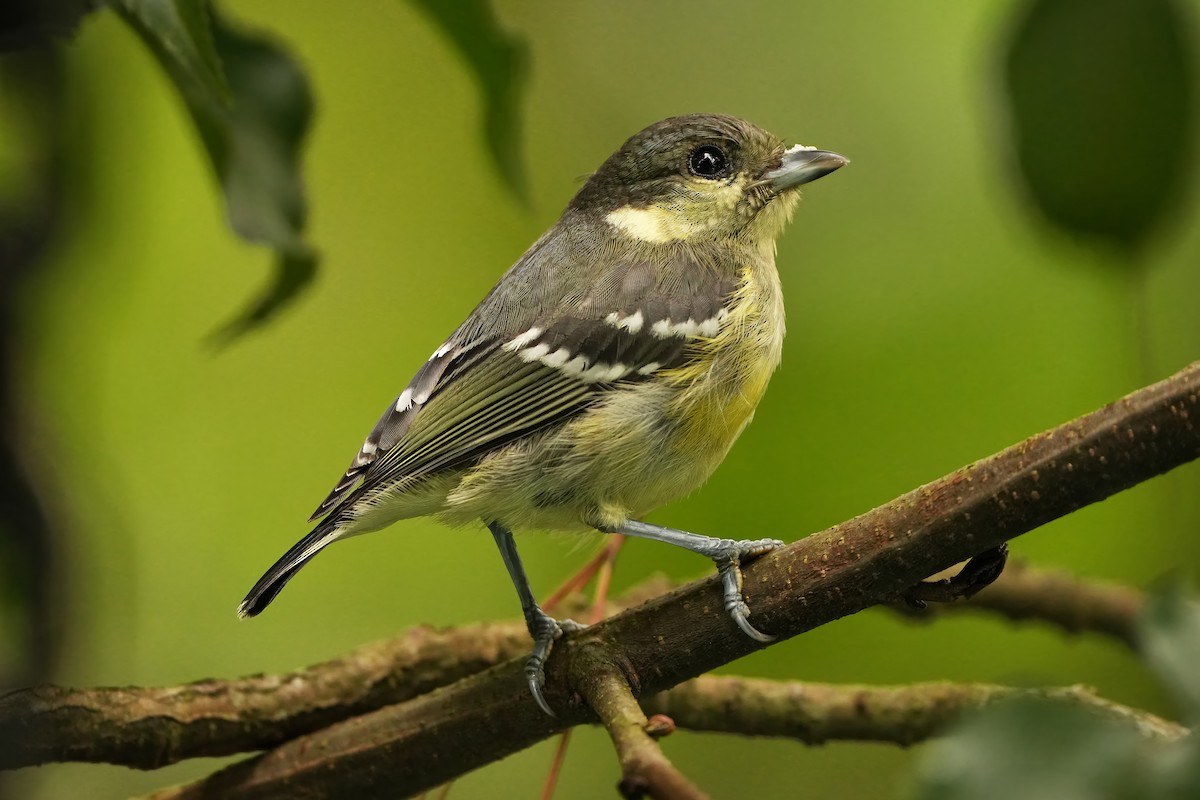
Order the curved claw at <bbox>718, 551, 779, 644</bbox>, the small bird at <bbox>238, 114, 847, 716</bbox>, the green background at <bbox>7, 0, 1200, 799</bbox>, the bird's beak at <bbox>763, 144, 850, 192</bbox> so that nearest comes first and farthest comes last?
the curved claw at <bbox>718, 551, 779, 644</bbox> < the small bird at <bbox>238, 114, 847, 716</bbox> < the bird's beak at <bbox>763, 144, 850, 192</bbox> < the green background at <bbox>7, 0, 1200, 799</bbox>

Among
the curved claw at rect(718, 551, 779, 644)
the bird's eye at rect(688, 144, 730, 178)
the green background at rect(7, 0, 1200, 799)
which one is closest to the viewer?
the curved claw at rect(718, 551, 779, 644)

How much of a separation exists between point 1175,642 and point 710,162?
1.61 metres

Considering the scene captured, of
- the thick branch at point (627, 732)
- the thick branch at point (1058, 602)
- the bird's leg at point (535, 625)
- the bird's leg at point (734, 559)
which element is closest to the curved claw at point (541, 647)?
the bird's leg at point (535, 625)

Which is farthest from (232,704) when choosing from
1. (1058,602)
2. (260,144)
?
(1058,602)

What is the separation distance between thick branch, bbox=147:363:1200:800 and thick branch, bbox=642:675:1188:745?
343mm

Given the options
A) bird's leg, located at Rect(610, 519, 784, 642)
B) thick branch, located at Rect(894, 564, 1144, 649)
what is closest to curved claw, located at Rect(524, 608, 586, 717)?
bird's leg, located at Rect(610, 519, 784, 642)

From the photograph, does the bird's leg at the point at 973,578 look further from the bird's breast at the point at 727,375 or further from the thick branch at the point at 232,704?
the thick branch at the point at 232,704

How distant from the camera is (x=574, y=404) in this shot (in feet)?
6.61

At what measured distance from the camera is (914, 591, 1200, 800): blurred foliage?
2.78ft

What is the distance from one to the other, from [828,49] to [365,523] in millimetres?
1931

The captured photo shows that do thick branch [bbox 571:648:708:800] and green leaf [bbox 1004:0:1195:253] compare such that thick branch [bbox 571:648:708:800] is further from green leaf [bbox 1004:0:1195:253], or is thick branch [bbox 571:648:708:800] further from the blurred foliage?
green leaf [bbox 1004:0:1195:253]

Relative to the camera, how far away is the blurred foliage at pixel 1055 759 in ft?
2.78

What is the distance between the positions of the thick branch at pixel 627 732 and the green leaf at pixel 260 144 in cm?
73

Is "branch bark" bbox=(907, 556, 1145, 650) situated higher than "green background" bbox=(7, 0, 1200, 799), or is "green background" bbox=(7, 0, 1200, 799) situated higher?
"green background" bbox=(7, 0, 1200, 799)
